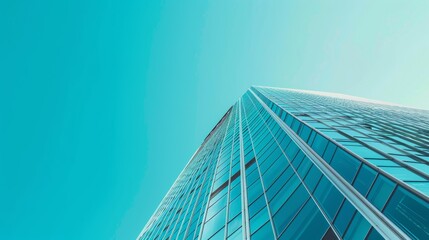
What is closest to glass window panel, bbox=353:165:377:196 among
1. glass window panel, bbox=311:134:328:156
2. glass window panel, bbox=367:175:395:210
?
glass window panel, bbox=367:175:395:210

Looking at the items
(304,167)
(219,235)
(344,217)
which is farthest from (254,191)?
(344,217)

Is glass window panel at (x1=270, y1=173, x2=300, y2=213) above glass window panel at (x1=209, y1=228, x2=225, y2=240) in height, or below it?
above

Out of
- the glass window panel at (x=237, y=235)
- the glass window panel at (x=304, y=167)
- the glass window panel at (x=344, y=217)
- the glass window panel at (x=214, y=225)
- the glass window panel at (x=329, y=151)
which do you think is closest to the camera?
the glass window panel at (x=344, y=217)

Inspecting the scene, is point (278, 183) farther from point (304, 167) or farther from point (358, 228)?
point (358, 228)

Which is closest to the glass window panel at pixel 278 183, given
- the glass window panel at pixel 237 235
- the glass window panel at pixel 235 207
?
the glass window panel at pixel 237 235

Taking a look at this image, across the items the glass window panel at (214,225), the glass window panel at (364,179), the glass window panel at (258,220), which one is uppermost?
the glass window panel at (364,179)

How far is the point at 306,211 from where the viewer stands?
10391mm

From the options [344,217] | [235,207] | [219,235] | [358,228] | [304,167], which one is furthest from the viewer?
[235,207]

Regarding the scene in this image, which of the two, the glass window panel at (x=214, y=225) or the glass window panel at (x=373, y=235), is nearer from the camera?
the glass window panel at (x=373, y=235)

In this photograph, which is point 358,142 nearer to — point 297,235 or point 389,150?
point 389,150

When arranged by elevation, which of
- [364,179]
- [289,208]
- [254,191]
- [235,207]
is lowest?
[235,207]

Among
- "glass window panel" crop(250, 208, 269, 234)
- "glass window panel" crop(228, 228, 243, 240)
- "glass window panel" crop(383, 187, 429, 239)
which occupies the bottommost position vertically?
"glass window panel" crop(228, 228, 243, 240)

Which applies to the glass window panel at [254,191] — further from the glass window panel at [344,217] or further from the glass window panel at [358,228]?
the glass window panel at [358,228]

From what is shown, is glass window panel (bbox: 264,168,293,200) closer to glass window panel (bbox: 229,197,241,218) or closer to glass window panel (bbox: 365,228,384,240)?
glass window panel (bbox: 229,197,241,218)
